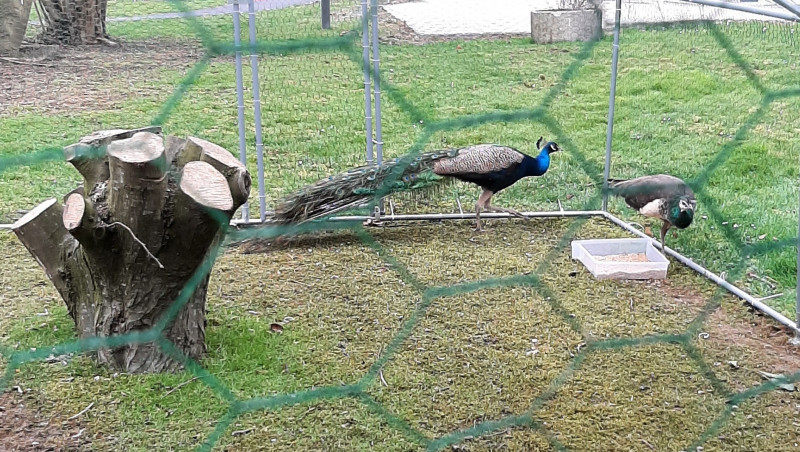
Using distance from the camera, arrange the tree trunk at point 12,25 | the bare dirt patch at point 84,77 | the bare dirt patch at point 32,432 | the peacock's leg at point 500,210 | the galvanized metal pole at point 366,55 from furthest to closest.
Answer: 1. the bare dirt patch at point 84,77
2. the tree trunk at point 12,25
3. the peacock's leg at point 500,210
4. the galvanized metal pole at point 366,55
5. the bare dirt patch at point 32,432

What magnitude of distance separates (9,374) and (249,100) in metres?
2.33

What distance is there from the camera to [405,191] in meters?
2.94

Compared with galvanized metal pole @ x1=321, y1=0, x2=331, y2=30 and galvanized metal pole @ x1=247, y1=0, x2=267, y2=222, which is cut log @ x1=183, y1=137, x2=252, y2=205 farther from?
galvanized metal pole @ x1=321, y1=0, x2=331, y2=30

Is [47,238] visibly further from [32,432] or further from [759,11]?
[759,11]

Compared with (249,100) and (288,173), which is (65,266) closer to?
(288,173)

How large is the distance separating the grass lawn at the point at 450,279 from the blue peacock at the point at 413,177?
13cm

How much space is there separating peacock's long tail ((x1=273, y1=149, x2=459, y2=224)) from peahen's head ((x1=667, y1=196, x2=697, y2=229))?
0.78m

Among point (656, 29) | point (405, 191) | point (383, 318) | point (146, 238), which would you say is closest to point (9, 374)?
point (146, 238)

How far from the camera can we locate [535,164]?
2.95m

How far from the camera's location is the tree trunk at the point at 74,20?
2.97 meters

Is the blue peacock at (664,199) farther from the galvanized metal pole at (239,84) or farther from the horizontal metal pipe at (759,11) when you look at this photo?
the galvanized metal pole at (239,84)

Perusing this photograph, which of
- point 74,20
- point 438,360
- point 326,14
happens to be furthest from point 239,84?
point 438,360

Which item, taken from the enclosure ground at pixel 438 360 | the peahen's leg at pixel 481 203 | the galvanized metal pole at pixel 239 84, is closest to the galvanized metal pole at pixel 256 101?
the galvanized metal pole at pixel 239 84

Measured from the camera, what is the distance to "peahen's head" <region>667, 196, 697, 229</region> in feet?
8.59
